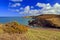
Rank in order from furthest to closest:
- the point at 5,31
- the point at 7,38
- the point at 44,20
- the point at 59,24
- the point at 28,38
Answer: the point at 44,20
the point at 59,24
the point at 5,31
the point at 28,38
the point at 7,38

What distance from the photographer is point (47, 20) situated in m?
14.4

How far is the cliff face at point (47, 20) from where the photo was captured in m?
14.0

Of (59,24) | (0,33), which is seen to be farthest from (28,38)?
(59,24)

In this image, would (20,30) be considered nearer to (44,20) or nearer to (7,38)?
(7,38)

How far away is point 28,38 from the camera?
7734mm

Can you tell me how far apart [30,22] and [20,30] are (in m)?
7.18

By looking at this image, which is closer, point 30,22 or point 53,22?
point 53,22

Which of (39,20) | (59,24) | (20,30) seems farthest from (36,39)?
(39,20)

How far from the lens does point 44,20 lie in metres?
14.8

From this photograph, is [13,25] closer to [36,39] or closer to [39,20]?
[36,39]

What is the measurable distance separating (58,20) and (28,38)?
7.01 m

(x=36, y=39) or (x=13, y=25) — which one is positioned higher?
(x=13, y=25)

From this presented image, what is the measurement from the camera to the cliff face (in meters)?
14.0

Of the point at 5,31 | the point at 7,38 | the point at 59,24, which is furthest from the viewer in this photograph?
the point at 59,24
